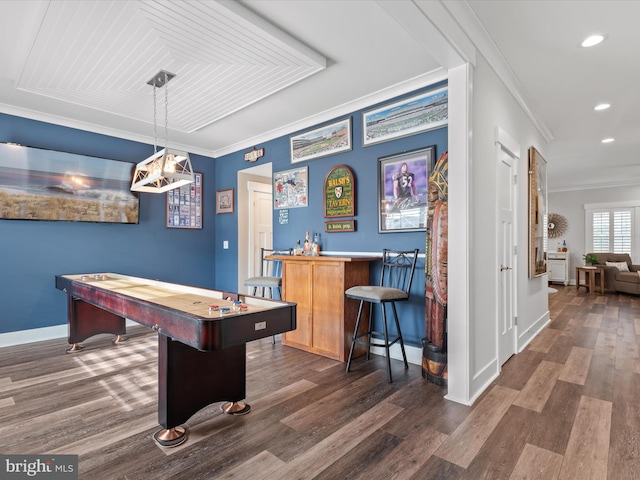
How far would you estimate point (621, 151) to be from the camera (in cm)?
578

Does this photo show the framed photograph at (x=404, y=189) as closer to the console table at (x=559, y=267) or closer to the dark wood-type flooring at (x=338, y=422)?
the dark wood-type flooring at (x=338, y=422)

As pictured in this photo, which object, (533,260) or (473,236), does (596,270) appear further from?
(473,236)

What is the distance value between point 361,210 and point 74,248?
3568 mm

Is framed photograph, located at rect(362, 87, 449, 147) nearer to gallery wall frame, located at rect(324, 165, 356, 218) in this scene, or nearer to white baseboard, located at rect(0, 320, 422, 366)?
gallery wall frame, located at rect(324, 165, 356, 218)

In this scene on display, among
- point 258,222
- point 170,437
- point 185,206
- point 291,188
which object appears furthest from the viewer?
point 258,222

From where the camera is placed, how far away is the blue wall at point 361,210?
128 inches

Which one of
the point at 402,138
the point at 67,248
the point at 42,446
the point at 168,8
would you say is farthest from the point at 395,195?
the point at 67,248

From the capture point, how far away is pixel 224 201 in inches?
215

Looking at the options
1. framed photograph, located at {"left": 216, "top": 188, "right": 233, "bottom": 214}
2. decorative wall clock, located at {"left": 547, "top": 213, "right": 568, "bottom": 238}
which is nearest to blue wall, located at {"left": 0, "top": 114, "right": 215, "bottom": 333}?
framed photograph, located at {"left": 216, "top": 188, "right": 233, "bottom": 214}

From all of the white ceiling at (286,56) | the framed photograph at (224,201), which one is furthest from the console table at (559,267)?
the framed photograph at (224,201)

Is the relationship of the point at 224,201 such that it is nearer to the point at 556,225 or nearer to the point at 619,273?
the point at 619,273

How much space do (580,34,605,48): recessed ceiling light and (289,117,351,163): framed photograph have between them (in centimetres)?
207

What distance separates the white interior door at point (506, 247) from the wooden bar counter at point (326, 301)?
115 centimetres

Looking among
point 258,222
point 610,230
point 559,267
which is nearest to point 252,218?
point 258,222
